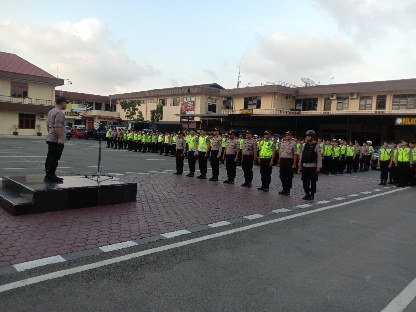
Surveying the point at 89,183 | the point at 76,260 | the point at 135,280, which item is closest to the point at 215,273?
the point at 135,280

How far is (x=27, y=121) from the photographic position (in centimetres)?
4294

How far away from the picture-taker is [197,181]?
39.8 feet

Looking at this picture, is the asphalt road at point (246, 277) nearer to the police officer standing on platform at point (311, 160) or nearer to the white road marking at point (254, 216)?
the white road marking at point (254, 216)

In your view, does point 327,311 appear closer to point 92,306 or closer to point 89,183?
point 92,306

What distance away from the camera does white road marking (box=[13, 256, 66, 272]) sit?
4.12m

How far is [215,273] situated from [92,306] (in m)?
1.52

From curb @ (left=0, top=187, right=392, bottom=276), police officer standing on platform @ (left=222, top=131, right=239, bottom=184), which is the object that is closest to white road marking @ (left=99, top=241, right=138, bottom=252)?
curb @ (left=0, top=187, right=392, bottom=276)

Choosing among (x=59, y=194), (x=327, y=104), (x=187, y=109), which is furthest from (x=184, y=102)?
(x=59, y=194)

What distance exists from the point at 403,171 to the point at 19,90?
42.4 metres

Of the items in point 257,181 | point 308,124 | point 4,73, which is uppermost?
point 4,73

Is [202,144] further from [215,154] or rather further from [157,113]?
[157,113]

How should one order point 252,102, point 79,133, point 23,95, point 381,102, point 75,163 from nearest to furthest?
point 75,163, point 381,102, point 252,102, point 23,95, point 79,133

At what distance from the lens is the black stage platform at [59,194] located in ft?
21.1

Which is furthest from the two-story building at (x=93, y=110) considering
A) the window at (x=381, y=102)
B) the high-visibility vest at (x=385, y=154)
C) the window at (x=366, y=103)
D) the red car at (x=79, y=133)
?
the high-visibility vest at (x=385, y=154)
